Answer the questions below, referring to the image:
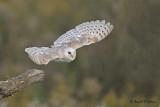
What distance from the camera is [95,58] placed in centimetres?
1348

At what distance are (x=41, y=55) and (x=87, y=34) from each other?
37.1 inches

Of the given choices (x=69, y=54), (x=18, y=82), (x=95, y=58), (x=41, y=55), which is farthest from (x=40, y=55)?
(x=95, y=58)

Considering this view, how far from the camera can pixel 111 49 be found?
1318 cm

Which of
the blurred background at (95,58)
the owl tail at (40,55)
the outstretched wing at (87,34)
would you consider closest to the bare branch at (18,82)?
the owl tail at (40,55)

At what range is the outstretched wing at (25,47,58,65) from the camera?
6.59 m

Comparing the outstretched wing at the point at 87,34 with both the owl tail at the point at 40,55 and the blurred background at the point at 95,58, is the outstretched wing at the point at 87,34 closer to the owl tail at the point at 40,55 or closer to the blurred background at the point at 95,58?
the owl tail at the point at 40,55

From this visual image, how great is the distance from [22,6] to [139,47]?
208 inches

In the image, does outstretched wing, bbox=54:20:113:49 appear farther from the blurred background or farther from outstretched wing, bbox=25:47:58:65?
the blurred background

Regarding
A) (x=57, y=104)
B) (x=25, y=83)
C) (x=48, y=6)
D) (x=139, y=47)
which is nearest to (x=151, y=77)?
(x=139, y=47)

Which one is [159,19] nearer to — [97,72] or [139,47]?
[139,47]

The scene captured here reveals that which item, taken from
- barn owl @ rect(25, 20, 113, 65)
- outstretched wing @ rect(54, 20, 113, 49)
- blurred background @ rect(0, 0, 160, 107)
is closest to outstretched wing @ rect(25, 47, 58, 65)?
barn owl @ rect(25, 20, 113, 65)

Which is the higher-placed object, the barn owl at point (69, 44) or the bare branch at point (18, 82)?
the barn owl at point (69, 44)

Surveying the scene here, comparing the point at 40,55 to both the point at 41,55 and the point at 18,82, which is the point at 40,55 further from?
the point at 18,82

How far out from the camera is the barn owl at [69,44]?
6.67 m
